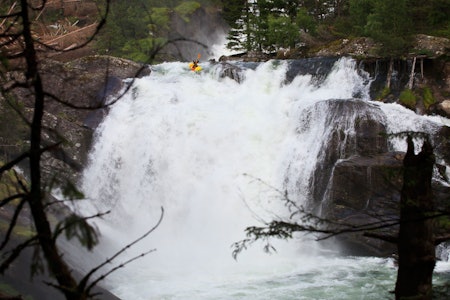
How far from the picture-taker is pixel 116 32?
91.9 feet

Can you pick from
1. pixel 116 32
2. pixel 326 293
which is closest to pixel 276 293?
pixel 326 293

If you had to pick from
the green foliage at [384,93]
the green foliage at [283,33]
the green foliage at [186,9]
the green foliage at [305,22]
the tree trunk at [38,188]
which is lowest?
the tree trunk at [38,188]

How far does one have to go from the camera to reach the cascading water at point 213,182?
1134 cm

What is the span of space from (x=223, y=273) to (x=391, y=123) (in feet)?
21.0

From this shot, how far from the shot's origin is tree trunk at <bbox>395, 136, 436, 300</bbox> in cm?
334

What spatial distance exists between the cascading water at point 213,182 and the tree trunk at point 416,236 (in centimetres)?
710

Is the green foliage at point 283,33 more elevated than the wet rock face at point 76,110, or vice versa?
the green foliage at point 283,33

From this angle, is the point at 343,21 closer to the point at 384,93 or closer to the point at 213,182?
the point at 384,93

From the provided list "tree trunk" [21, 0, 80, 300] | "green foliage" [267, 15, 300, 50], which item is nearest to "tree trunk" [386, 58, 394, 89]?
"green foliage" [267, 15, 300, 50]

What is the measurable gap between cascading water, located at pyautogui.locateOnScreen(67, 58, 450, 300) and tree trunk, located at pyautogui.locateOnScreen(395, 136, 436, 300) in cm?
710

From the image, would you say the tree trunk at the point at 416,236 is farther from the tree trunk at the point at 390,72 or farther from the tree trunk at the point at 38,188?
the tree trunk at the point at 390,72

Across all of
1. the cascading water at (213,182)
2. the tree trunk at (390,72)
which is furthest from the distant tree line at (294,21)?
the cascading water at (213,182)

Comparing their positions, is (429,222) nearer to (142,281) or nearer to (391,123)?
(142,281)

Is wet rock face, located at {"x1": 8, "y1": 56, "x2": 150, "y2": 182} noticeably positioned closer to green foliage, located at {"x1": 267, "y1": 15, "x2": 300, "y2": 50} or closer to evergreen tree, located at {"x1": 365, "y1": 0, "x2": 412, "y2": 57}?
green foliage, located at {"x1": 267, "y1": 15, "x2": 300, "y2": 50}
